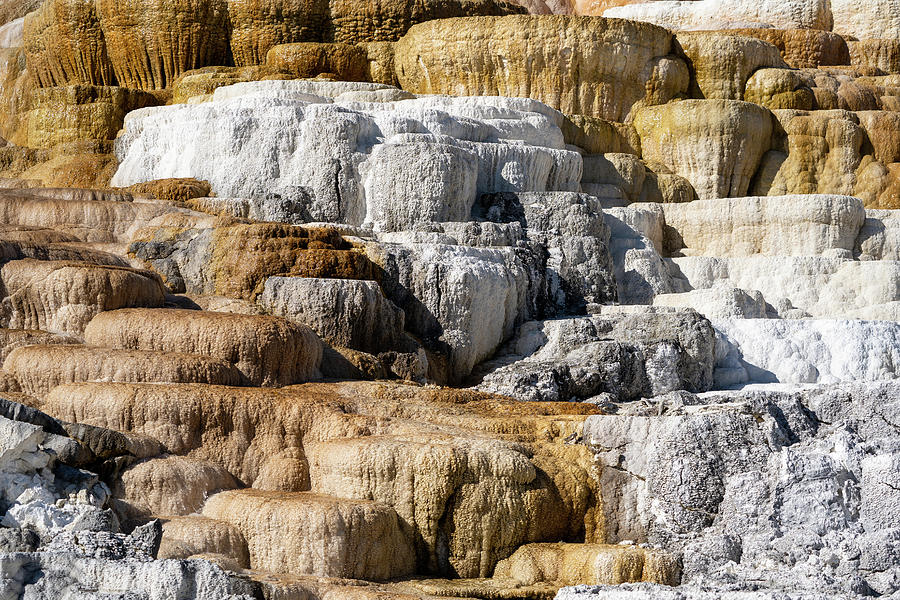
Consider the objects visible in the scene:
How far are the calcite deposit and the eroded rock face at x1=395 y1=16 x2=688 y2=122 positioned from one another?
0.07 metres

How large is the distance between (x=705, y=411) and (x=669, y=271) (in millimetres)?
9832

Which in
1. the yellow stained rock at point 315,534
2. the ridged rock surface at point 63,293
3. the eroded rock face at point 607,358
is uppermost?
the ridged rock surface at point 63,293

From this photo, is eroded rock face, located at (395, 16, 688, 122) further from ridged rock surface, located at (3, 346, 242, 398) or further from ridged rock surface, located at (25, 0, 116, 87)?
ridged rock surface, located at (3, 346, 242, 398)

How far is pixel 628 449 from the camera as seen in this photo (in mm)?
14375

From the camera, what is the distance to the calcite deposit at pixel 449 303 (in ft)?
41.6

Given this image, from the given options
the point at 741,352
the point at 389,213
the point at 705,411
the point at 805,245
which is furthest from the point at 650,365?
the point at 805,245

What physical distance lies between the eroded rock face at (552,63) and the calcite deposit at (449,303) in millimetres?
65

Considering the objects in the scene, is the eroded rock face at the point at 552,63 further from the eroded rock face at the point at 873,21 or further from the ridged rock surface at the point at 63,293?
the ridged rock surface at the point at 63,293

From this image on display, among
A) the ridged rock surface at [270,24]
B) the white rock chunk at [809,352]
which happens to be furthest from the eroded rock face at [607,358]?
the ridged rock surface at [270,24]

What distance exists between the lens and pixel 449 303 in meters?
19.6

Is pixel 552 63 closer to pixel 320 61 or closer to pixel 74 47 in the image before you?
pixel 320 61

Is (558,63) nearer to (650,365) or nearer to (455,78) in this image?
(455,78)

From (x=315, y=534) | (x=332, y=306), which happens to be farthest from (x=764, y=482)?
(x=332, y=306)

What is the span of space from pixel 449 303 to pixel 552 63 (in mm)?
11074
